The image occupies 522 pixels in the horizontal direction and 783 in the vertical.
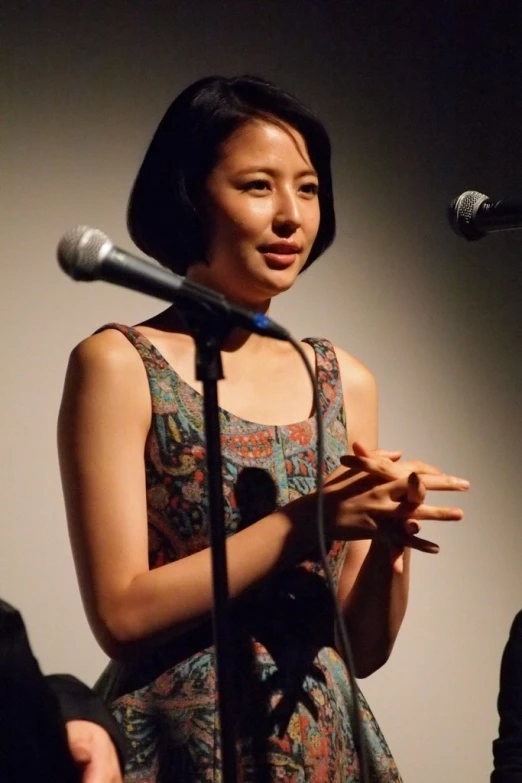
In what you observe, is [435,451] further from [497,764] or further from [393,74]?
[497,764]

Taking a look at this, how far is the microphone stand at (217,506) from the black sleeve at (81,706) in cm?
10

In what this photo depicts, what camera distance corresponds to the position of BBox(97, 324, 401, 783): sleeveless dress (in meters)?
1.17

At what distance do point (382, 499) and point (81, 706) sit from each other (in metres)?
0.37

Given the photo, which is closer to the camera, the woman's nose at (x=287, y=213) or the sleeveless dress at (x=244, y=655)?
the sleeveless dress at (x=244, y=655)

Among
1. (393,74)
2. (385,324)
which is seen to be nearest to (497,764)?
(385,324)

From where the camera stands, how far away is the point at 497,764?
4.19 ft

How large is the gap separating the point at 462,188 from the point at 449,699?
0.98 meters

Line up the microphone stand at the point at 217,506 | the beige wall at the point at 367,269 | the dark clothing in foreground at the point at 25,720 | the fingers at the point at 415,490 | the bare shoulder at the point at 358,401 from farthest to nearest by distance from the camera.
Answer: the beige wall at the point at 367,269 < the bare shoulder at the point at 358,401 < the fingers at the point at 415,490 < the microphone stand at the point at 217,506 < the dark clothing in foreground at the point at 25,720

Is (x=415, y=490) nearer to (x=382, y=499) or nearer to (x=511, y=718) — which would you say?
(x=382, y=499)

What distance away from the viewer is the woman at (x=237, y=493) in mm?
1173

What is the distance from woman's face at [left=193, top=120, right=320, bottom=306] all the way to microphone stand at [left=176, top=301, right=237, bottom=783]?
33 centimetres

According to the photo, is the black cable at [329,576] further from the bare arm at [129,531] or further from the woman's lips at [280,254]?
the woman's lips at [280,254]

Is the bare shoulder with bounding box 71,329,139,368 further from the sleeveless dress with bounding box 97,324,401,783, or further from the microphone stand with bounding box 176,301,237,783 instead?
the microphone stand with bounding box 176,301,237,783

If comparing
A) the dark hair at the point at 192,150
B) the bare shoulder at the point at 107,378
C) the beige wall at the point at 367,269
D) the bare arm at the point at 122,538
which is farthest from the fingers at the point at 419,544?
the beige wall at the point at 367,269
